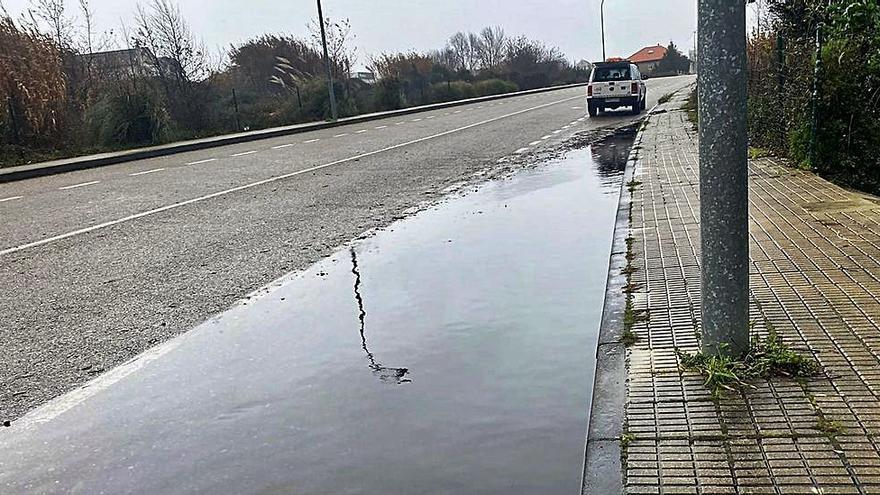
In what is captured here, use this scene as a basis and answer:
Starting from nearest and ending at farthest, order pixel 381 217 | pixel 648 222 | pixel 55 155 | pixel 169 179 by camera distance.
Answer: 1. pixel 648 222
2. pixel 381 217
3. pixel 169 179
4. pixel 55 155

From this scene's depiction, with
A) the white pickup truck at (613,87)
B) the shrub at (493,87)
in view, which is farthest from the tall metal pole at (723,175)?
the shrub at (493,87)

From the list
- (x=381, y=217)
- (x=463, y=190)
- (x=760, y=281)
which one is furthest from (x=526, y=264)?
(x=463, y=190)

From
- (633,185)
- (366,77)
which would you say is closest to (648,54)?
(366,77)

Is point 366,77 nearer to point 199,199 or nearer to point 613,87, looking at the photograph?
point 613,87

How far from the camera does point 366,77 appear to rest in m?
40.5

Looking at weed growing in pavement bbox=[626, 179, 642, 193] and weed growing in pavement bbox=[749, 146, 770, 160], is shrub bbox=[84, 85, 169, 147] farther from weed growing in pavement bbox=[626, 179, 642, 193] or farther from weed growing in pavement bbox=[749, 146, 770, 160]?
weed growing in pavement bbox=[749, 146, 770, 160]

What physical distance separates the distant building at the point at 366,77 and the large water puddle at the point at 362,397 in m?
33.6

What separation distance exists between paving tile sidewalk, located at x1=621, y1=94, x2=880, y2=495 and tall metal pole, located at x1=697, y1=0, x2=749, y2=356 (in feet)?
1.14

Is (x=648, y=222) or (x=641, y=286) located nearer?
(x=641, y=286)

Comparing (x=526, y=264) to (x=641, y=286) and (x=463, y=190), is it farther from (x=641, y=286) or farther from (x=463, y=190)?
(x=463, y=190)

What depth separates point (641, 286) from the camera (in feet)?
17.6

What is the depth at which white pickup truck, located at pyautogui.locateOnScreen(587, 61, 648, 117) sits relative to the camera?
26875mm

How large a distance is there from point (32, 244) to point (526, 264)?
5.77m

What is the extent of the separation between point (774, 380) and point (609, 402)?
772 mm
